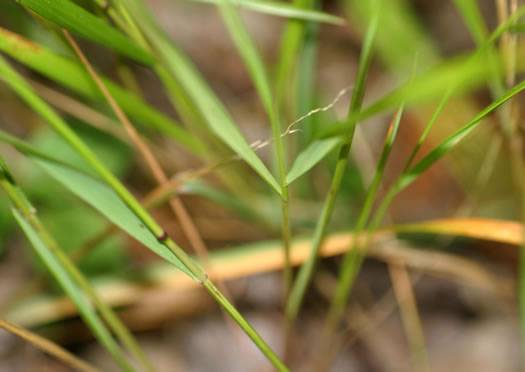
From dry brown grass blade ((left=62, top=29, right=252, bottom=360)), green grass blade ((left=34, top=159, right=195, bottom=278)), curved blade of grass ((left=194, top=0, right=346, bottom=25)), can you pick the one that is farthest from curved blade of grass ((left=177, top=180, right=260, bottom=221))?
curved blade of grass ((left=194, top=0, right=346, bottom=25))

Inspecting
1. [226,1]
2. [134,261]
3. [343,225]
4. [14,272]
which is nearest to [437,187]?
[343,225]

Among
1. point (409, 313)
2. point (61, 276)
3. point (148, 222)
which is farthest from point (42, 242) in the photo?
point (409, 313)

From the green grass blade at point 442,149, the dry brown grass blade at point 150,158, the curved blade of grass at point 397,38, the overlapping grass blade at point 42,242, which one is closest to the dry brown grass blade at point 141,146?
the dry brown grass blade at point 150,158

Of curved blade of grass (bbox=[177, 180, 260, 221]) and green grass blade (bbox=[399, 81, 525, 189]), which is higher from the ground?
green grass blade (bbox=[399, 81, 525, 189])

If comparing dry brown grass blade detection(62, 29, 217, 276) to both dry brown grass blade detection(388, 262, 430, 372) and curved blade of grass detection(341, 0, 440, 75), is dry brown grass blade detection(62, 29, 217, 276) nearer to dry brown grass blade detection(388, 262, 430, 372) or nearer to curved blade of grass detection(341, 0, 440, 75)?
dry brown grass blade detection(388, 262, 430, 372)

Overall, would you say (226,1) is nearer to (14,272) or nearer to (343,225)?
(343,225)

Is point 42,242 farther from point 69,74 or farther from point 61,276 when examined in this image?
point 69,74

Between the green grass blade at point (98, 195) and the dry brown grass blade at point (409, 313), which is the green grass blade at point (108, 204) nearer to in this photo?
the green grass blade at point (98, 195)
